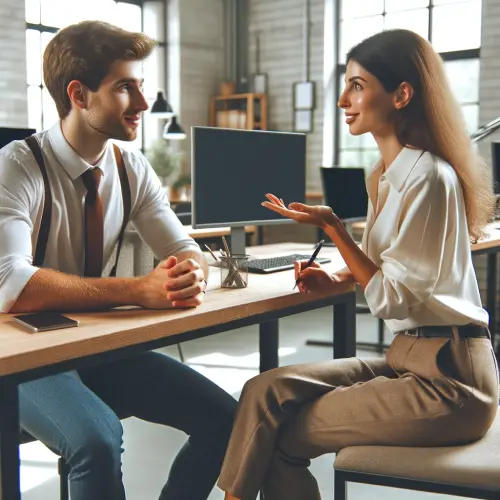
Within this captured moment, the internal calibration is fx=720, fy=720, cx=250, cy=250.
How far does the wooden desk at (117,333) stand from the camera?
1.18 m

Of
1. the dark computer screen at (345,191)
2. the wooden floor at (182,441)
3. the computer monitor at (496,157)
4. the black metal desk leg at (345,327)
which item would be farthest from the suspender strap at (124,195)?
the computer monitor at (496,157)

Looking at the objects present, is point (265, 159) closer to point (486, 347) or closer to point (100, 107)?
point (100, 107)

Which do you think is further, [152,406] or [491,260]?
[491,260]

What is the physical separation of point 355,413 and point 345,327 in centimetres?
68

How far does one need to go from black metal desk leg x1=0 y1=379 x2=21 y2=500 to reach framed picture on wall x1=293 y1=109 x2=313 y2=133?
5.48 meters

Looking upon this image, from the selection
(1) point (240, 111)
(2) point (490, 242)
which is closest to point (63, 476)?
(2) point (490, 242)

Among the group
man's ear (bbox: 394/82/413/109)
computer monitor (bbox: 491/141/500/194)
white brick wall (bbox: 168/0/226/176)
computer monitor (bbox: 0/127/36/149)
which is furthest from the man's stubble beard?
white brick wall (bbox: 168/0/226/176)

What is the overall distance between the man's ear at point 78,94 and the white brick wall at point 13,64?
4043 mm

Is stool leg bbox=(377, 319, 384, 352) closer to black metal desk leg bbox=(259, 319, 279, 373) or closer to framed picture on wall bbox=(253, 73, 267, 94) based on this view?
black metal desk leg bbox=(259, 319, 279, 373)

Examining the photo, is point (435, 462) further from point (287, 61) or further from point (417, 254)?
point (287, 61)

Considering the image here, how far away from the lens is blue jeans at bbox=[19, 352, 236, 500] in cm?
142

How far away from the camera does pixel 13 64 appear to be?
18.0 ft

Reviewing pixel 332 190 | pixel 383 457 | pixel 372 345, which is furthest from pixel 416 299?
pixel 372 345

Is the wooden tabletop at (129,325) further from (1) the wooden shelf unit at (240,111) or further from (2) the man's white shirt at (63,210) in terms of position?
→ (1) the wooden shelf unit at (240,111)
